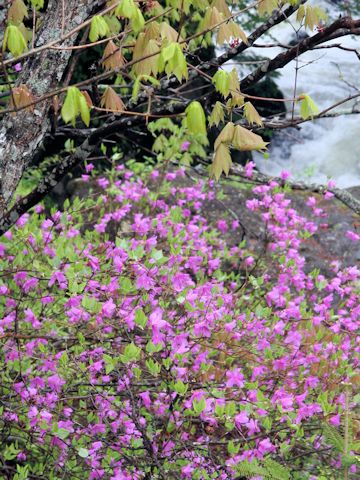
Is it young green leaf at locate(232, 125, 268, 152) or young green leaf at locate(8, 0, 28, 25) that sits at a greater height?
young green leaf at locate(8, 0, 28, 25)

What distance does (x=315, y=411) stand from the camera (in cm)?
366

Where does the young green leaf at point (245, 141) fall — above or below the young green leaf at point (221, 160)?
above

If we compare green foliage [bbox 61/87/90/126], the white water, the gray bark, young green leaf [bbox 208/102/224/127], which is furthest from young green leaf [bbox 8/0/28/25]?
the white water

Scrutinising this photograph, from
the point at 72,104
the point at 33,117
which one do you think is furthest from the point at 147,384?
the point at 72,104

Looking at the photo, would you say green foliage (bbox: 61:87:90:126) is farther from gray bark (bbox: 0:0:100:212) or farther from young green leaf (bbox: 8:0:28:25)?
young green leaf (bbox: 8:0:28:25)

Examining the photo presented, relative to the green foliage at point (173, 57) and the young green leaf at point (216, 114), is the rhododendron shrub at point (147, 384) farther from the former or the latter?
the green foliage at point (173, 57)

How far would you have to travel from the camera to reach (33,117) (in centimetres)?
321

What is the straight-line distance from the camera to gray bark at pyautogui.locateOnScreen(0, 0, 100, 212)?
3199mm

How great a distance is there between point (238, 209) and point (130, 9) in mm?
6790

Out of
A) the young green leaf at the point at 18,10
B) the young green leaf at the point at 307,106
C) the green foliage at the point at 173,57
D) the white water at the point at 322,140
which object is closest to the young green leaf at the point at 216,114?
the young green leaf at the point at 307,106

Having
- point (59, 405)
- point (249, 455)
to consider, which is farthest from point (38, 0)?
point (249, 455)

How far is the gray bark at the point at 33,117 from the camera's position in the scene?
10.5 feet

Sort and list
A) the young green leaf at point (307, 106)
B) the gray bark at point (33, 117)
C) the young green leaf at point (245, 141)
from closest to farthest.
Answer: the young green leaf at point (245, 141) < the young green leaf at point (307, 106) < the gray bark at point (33, 117)

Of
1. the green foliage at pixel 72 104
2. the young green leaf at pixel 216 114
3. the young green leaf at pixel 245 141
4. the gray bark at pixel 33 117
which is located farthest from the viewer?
the gray bark at pixel 33 117
